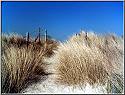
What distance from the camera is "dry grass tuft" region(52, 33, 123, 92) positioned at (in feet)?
12.0

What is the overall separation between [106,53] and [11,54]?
1.26 m

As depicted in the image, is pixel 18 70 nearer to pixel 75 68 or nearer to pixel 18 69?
pixel 18 69

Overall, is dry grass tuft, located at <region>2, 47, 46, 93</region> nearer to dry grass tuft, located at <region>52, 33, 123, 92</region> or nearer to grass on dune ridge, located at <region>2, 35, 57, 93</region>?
grass on dune ridge, located at <region>2, 35, 57, 93</region>

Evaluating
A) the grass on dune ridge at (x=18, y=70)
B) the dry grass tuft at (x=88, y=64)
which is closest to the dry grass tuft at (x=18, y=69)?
the grass on dune ridge at (x=18, y=70)

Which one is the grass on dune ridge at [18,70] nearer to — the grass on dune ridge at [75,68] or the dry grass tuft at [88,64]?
the grass on dune ridge at [75,68]

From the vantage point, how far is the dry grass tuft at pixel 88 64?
12.0ft

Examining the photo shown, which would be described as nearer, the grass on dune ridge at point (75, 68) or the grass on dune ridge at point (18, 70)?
the grass on dune ridge at point (75, 68)

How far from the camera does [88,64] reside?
387 cm

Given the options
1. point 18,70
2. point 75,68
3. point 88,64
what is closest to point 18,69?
point 18,70

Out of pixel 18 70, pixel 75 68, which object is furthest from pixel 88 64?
pixel 18 70

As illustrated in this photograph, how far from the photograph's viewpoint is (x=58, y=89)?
388cm

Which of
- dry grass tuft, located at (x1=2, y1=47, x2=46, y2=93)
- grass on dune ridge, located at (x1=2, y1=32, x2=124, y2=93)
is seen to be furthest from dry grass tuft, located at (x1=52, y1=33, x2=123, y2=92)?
dry grass tuft, located at (x1=2, y1=47, x2=46, y2=93)

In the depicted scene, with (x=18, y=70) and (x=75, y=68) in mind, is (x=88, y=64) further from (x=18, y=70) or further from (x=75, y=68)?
(x=18, y=70)

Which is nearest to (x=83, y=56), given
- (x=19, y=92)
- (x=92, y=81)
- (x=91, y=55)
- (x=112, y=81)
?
(x=91, y=55)
